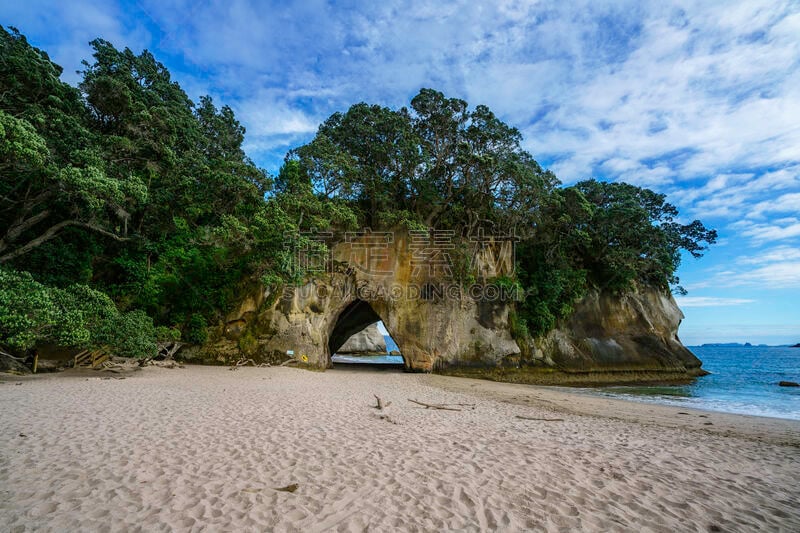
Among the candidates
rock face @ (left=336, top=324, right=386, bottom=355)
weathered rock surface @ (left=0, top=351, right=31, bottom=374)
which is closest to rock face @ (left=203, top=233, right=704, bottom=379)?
weathered rock surface @ (left=0, top=351, right=31, bottom=374)

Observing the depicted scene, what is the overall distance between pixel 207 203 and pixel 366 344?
34.8 meters

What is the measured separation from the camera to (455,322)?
1931cm

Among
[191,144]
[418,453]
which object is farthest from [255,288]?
[418,453]

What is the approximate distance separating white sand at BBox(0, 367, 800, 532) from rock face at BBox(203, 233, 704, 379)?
36.3ft

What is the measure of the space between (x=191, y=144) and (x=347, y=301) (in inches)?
457

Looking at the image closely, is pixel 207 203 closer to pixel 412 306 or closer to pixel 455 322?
pixel 412 306

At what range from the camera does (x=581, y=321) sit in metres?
20.8

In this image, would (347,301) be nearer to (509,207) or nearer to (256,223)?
(256,223)

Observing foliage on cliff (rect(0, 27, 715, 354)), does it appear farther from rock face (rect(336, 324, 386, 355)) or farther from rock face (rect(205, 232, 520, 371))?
rock face (rect(336, 324, 386, 355))

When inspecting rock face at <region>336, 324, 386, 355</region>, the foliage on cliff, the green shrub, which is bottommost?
rock face at <region>336, 324, 386, 355</region>

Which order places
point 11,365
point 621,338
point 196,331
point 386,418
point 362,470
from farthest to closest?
1. point 621,338
2. point 196,331
3. point 11,365
4. point 386,418
5. point 362,470

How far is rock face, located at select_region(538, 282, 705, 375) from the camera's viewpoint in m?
19.9

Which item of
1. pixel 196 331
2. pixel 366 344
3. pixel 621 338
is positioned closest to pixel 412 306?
pixel 196 331

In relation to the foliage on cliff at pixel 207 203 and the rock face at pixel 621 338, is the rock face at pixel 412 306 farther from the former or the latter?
the rock face at pixel 621 338
